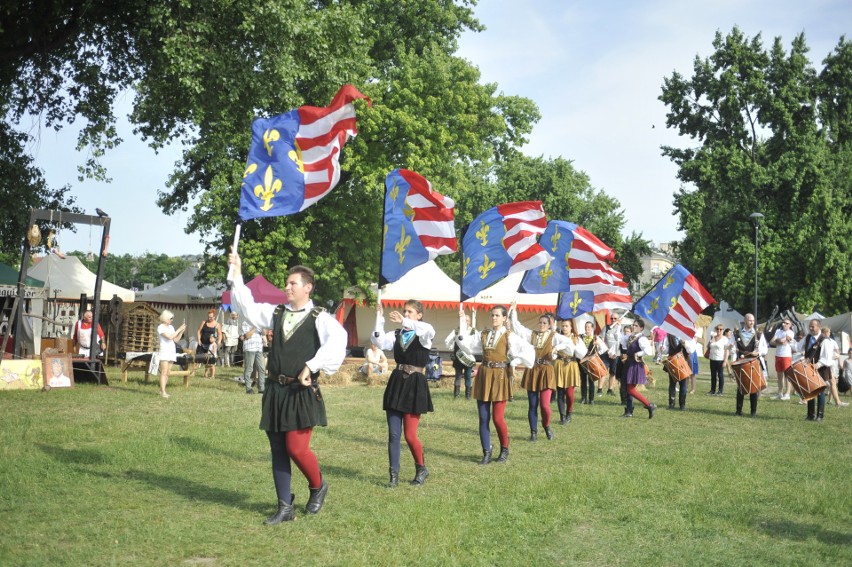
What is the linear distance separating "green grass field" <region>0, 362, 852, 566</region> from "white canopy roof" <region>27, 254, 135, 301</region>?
15281 millimetres

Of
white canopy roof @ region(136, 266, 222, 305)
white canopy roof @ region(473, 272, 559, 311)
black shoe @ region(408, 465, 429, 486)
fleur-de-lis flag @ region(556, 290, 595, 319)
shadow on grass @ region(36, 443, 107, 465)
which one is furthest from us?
white canopy roof @ region(136, 266, 222, 305)

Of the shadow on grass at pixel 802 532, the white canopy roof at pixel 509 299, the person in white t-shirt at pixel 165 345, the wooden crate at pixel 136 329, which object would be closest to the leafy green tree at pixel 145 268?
the white canopy roof at pixel 509 299

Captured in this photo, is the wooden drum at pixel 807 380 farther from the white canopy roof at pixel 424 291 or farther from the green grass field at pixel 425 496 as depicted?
the white canopy roof at pixel 424 291

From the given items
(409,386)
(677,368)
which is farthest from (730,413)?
(409,386)

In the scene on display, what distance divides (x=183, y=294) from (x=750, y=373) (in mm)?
24706

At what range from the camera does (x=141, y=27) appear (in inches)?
690

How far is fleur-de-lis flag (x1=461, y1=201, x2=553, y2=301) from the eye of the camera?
40.5 ft

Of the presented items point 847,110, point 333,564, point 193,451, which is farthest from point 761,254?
point 333,564

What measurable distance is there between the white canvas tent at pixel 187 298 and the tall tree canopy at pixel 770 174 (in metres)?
24.4

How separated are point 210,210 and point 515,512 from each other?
23.3 meters

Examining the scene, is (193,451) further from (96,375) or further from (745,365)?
(745,365)

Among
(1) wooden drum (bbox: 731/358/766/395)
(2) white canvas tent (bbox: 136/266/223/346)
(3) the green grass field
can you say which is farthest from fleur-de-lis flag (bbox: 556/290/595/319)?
(2) white canvas tent (bbox: 136/266/223/346)

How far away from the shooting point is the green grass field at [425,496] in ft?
21.3

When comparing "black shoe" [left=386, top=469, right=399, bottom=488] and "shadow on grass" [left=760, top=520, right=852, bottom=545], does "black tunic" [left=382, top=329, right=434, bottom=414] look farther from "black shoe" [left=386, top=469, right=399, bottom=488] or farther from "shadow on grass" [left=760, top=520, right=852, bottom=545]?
→ "shadow on grass" [left=760, top=520, right=852, bottom=545]
